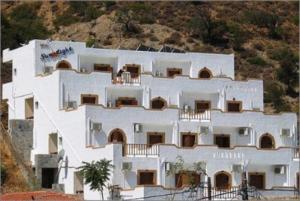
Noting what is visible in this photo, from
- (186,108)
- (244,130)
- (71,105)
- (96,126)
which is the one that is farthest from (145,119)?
(244,130)

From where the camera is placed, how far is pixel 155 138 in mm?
61969

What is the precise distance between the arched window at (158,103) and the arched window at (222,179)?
6387mm

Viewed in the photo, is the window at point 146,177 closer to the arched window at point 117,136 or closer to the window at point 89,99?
the arched window at point 117,136

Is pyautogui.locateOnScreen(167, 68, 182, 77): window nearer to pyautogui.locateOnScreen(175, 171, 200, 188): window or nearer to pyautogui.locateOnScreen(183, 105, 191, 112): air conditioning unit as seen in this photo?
pyautogui.locateOnScreen(183, 105, 191, 112): air conditioning unit

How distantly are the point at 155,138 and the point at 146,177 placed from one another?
12.2ft

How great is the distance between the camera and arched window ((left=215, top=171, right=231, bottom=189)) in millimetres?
60256

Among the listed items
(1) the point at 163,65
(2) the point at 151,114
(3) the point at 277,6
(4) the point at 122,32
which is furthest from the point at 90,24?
(2) the point at 151,114

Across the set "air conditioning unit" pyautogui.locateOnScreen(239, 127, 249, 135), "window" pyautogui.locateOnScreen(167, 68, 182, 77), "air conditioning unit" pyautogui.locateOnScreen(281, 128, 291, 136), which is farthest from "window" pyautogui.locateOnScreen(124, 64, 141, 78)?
"air conditioning unit" pyautogui.locateOnScreen(281, 128, 291, 136)

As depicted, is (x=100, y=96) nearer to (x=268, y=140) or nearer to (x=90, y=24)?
(x=268, y=140)

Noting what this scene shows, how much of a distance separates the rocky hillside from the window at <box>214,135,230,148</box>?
24.2 meters

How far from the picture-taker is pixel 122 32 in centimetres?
10088

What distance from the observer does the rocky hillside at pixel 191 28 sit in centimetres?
9700

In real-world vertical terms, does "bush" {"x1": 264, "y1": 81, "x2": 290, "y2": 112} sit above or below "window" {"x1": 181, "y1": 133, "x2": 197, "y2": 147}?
above

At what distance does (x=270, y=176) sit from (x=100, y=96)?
424 inches
